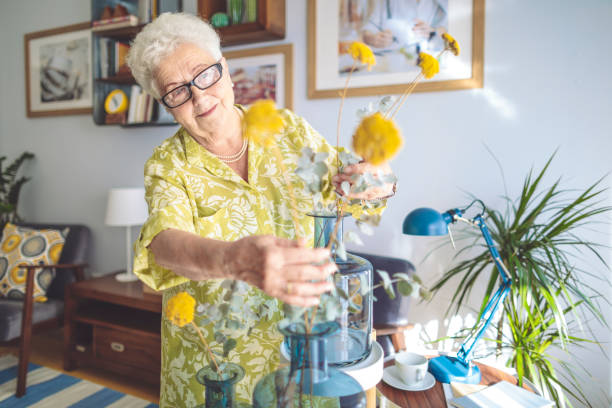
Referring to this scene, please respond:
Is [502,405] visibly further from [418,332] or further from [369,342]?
[418,332]

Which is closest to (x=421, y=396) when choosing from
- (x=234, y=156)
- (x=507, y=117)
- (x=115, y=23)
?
(x=234, y=156)

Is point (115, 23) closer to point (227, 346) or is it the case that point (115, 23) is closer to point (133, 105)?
point (133, 105)

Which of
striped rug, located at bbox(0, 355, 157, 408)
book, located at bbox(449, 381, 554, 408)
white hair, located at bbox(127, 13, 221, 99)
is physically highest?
white hair, located at bbox(127, 13, 221, 99)

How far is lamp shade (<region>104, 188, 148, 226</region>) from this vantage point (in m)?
2.65

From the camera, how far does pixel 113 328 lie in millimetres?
2445

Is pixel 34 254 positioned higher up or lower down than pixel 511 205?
Answer: lower down

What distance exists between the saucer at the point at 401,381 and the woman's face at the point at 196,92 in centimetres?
98

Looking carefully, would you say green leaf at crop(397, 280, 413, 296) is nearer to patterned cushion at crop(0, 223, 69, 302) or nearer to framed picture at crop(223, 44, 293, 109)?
framed picture at crop(223, 44, 293, 109)

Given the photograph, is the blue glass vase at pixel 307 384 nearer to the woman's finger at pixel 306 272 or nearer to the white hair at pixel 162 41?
the woman's finger at pixel 306 272

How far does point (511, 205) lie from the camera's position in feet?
6.48

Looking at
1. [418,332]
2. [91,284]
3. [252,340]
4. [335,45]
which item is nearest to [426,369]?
[252,340]

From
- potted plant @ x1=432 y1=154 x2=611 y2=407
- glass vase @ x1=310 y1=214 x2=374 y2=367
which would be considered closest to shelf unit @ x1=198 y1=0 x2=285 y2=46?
potted plant @ x1=432 y1=154 x2=611 y2=407

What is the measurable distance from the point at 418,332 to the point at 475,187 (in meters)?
0.86

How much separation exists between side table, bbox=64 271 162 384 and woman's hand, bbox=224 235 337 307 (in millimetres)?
2011
